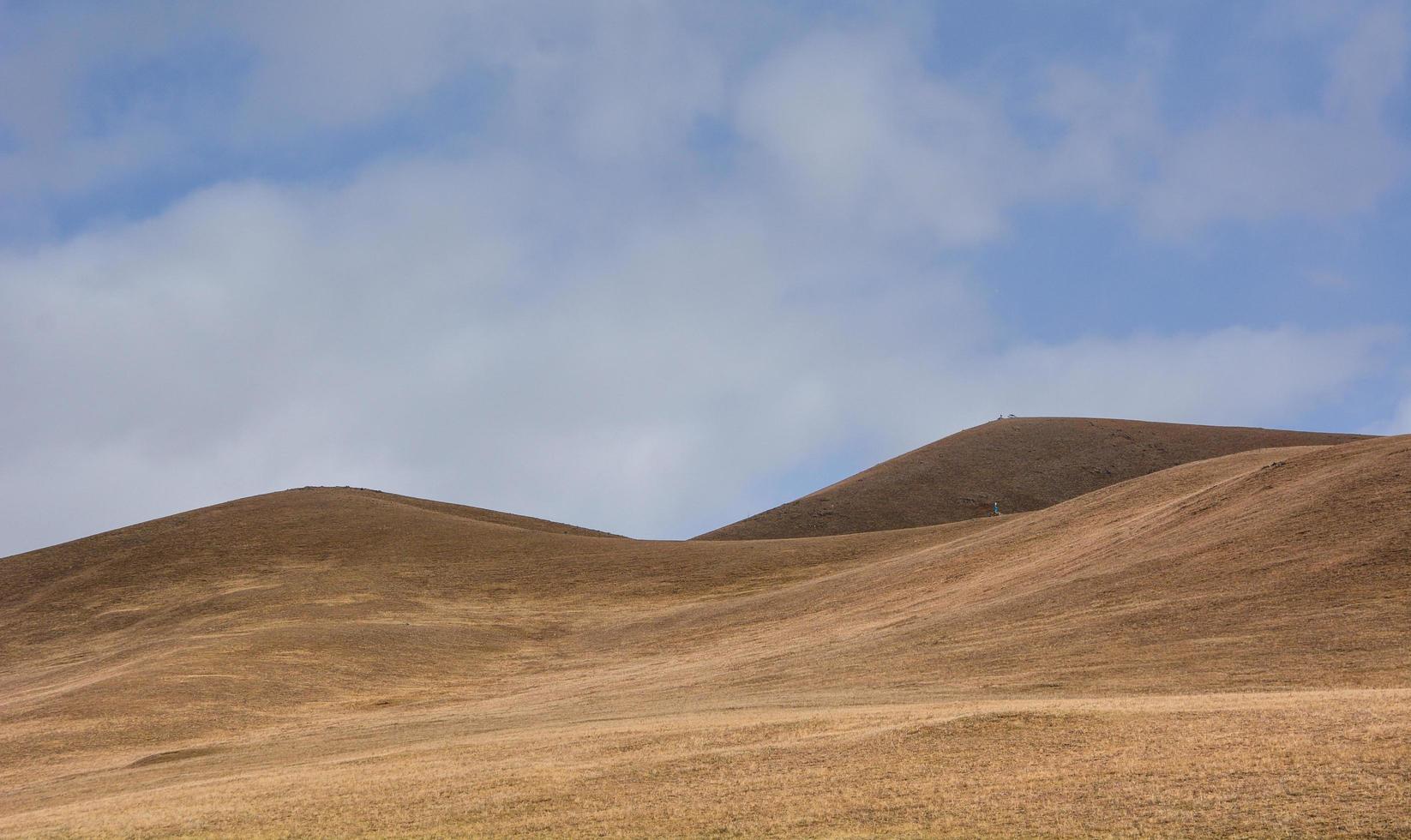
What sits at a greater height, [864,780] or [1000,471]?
[1000,471]

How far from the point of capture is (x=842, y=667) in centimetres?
2902

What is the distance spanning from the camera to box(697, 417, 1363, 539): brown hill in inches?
3551

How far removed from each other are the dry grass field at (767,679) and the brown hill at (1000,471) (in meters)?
30.4

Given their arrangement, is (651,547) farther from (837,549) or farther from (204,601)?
(204,601)

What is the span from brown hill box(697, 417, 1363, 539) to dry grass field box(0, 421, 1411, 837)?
99.8ft

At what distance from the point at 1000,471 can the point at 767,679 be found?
238ft

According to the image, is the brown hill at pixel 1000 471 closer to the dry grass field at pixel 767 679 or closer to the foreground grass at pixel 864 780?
the dry grass field at pixel 767 679

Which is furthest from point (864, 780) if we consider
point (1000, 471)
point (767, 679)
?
point (1000, 471)

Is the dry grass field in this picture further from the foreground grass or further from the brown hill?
the brown hill

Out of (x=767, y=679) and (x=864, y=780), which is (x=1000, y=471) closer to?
(x=767, y=679)

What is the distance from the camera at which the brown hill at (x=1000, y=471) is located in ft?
296

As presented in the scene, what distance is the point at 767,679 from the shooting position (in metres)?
29.5

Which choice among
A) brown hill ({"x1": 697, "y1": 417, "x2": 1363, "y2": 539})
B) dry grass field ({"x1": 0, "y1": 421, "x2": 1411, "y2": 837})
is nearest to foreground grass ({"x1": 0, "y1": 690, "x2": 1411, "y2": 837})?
dry grass field ({"x1": 0, "y1": 421, "x2": 1411, "y2": 837})

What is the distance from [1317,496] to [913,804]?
21630 mm
